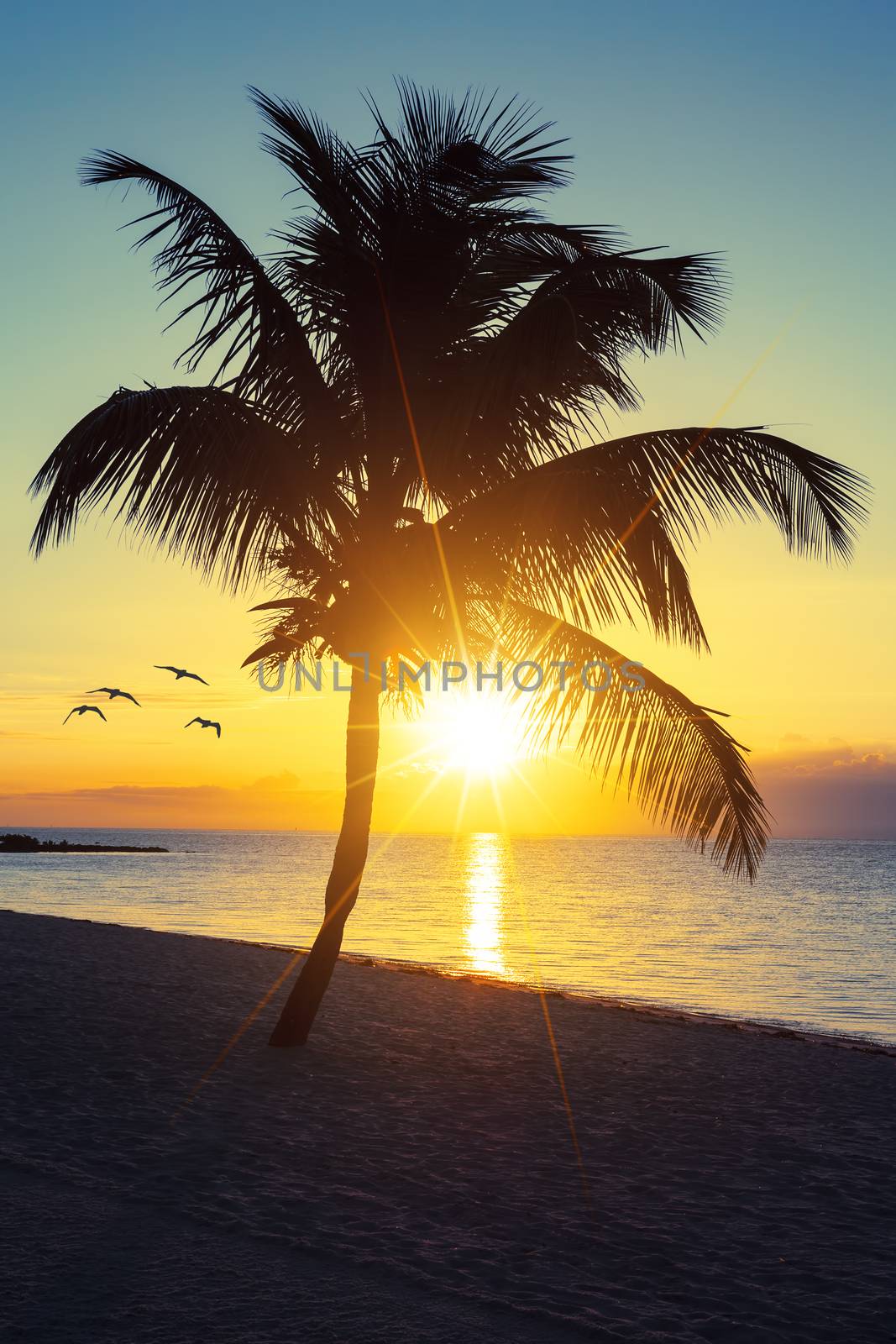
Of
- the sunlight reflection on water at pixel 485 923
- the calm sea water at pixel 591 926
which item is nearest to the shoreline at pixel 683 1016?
the calm sea water at pixel 591 926

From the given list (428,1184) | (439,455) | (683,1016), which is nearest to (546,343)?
(439,455)

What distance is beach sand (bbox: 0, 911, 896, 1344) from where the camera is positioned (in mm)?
4344

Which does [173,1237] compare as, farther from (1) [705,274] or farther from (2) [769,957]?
(2) [769,957]

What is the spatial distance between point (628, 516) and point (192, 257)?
452 cm

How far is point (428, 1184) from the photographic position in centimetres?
612

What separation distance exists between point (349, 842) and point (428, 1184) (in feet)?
13.2

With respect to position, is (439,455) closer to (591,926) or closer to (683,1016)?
(683,1016)

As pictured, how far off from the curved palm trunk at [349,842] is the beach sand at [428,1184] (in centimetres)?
33

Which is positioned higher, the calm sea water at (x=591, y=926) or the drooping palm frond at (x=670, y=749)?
the drooping palm frond at (x=670, y=749)

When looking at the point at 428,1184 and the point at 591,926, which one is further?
the point at 591,926

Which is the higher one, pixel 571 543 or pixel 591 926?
pixel 571 543

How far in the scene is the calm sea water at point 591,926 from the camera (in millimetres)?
22359

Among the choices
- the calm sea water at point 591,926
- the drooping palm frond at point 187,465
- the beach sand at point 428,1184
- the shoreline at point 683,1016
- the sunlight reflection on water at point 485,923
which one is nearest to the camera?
the beach sand at point 428,1184

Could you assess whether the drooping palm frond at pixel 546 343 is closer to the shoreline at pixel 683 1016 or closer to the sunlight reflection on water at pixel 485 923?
the shoreline at pixel 683 1016
